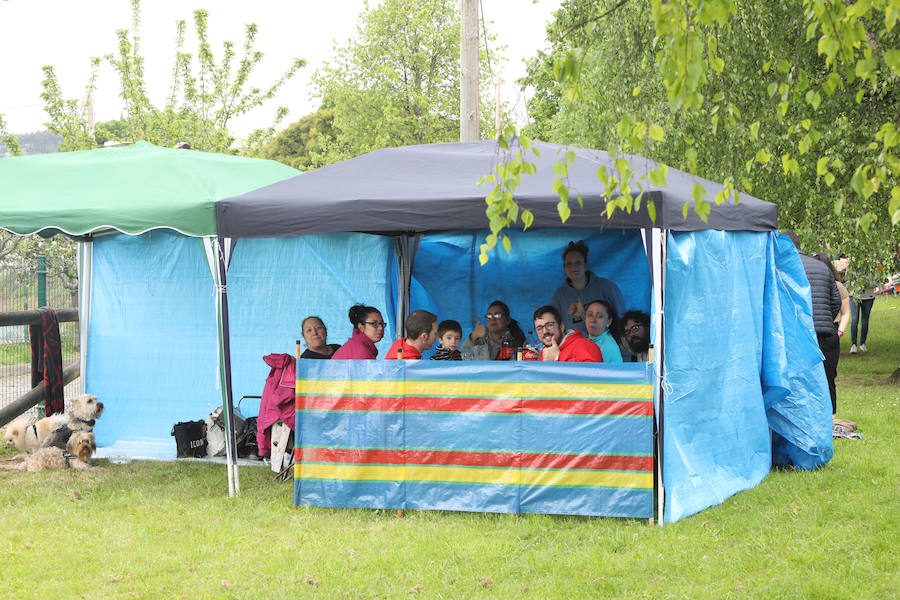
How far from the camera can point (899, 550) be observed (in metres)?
5.06

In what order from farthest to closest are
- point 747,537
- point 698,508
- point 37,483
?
1. point 37,483
2. point 698,508
3. point 747,537

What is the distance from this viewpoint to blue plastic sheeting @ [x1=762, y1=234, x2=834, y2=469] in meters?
6.87

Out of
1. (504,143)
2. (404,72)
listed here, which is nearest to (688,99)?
(504,143)

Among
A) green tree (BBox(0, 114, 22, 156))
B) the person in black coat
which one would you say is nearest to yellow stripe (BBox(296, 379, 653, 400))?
the person in black coat

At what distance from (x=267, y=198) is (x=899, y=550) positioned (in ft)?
14.7

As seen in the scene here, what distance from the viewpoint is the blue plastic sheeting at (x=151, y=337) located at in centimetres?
845

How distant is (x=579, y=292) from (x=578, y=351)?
198 centimetres

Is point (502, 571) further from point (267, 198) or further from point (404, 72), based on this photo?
point (404, 72)

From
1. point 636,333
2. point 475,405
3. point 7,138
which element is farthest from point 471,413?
point 7,138

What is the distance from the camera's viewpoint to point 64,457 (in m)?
7.57

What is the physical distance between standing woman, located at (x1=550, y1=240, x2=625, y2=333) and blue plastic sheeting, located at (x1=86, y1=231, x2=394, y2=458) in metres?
1.79

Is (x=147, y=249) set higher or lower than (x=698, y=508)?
higher

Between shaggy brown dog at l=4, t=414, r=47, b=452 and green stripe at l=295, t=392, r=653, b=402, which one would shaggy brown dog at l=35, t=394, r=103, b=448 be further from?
green stripe at l=295, t=392, r=653, b=402

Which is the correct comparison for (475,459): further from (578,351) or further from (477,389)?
(578,351)
